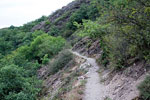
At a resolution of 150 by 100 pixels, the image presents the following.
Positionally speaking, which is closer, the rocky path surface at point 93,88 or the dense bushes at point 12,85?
the rocky path surface at point 93,88

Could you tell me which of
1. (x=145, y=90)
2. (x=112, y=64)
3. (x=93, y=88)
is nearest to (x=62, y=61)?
(x=112, y=64)

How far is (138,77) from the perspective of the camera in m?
6.91

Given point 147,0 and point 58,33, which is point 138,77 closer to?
point 147,0

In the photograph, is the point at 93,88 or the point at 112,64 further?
the point at 112,64

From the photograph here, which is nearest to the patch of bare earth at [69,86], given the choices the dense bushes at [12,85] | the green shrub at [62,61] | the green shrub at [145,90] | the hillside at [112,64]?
the hillside at [112,64]

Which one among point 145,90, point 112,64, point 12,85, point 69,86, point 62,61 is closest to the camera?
point 145,90

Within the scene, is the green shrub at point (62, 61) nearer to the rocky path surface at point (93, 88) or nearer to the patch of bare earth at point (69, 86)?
the patch of bare earth at point (69, 86)

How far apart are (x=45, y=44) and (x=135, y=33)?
25.5m

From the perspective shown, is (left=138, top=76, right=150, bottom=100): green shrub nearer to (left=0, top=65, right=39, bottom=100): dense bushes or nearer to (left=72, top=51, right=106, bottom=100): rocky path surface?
(left=72, top=51, right=106, bottom=100): rocky path surface

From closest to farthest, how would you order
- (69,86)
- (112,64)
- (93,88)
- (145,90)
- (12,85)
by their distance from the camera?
(145,90) → (93,88) → (112,64) → (69,86) → (12,85)

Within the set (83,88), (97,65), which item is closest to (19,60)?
(97,65)

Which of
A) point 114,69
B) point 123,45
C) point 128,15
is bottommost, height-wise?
point 114,69

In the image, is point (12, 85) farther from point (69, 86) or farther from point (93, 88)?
point (93, 88)

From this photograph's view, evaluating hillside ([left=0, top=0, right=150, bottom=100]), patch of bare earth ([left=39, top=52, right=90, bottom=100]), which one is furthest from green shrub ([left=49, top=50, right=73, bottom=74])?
patch of bare earth ([left=39, top=52, right=90, bottom=100])
